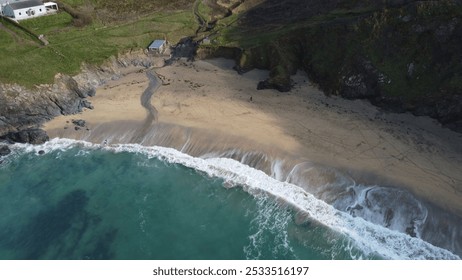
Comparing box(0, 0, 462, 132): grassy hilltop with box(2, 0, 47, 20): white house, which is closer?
box(0, 0, 462, 132): grassy hilltop

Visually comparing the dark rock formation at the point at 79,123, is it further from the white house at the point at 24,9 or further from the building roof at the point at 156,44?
the white house at the point at 24,9

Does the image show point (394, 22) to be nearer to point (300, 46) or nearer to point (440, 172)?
point (300, 46)

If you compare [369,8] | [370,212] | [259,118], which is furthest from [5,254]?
[369,8]

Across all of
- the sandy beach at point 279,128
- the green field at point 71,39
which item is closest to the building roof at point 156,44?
the green field at point 71,39

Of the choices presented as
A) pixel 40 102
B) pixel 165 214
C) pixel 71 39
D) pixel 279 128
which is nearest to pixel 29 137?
pixel 40 102

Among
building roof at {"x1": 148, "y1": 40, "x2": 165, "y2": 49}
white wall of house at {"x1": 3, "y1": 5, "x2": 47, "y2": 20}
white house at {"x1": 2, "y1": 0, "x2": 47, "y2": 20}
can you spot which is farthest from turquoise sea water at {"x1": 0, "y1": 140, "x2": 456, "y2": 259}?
white house at {"x1": 2, "y1": 0, "x2": 47, "y2": 20}

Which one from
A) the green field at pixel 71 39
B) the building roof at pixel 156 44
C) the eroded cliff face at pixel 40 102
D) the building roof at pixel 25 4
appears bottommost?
the eroded cliff face at pixel 40 102

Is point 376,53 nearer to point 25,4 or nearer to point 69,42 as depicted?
point 69,42

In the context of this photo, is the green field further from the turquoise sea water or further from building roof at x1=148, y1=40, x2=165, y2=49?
the turquoise sea water

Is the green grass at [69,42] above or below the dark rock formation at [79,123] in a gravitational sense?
above
